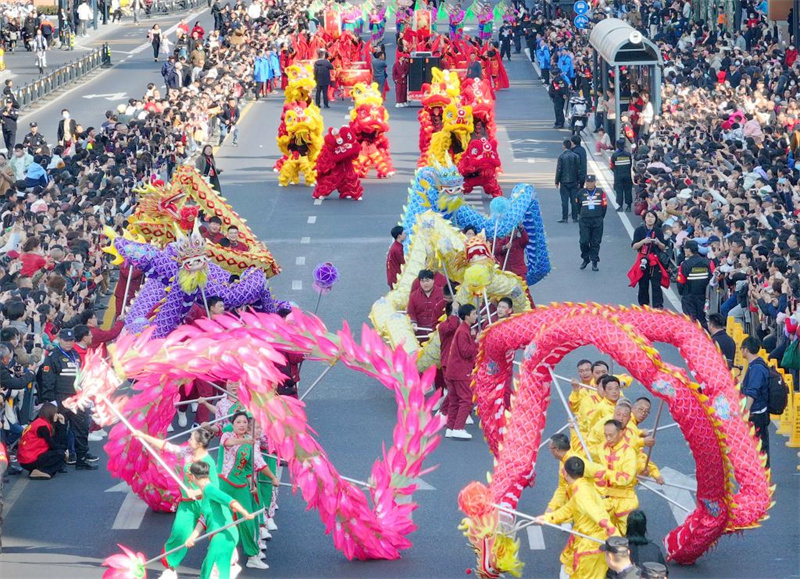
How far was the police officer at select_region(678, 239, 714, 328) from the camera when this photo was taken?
21.6 meters

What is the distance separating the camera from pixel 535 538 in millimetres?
15469

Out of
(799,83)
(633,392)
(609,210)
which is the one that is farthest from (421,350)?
A: (799,83)

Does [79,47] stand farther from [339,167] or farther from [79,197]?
[79,197]

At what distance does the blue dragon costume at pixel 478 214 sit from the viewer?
22.1 meters

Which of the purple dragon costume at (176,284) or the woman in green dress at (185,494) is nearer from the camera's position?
the woman in green dress at (185,494)

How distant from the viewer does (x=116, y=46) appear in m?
59.5

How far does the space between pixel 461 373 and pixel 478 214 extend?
4.87 m

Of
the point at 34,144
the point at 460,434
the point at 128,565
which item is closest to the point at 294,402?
the point at 128,565

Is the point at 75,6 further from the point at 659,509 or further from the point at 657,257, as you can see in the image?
the point at 659,509

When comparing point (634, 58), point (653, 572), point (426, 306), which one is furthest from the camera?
point (634, 58)

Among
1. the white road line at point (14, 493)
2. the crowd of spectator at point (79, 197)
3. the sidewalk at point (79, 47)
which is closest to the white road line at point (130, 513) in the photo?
the white road line at point (14, 493)

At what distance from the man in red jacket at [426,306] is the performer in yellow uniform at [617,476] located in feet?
20.2

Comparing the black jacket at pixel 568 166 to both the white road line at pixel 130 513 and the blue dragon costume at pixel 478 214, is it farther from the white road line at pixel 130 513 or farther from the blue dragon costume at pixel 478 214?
the white road line at pixel 130 513

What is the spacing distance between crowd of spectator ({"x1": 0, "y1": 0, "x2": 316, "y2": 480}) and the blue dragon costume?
14.9 ft
